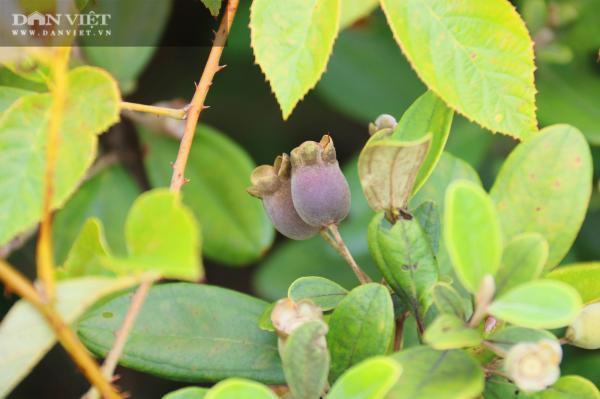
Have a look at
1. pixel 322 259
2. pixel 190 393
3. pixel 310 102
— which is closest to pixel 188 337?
pixel 190 393

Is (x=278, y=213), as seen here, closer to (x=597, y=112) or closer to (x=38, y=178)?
(x=38, y=178)

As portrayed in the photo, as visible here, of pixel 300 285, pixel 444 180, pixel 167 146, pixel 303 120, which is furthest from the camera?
pixel 303 120

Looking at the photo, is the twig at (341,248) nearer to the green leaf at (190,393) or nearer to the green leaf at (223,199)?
the green leaf at (190,393)

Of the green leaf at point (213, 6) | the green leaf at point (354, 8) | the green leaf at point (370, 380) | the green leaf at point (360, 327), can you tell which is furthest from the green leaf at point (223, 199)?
the green leaf at point (370, 380)

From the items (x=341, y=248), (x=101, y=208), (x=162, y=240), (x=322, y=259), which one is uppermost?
(x=162, y=240)

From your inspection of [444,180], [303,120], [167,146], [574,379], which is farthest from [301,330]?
[303,120]

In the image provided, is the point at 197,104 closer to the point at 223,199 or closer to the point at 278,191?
the point at 278,191
